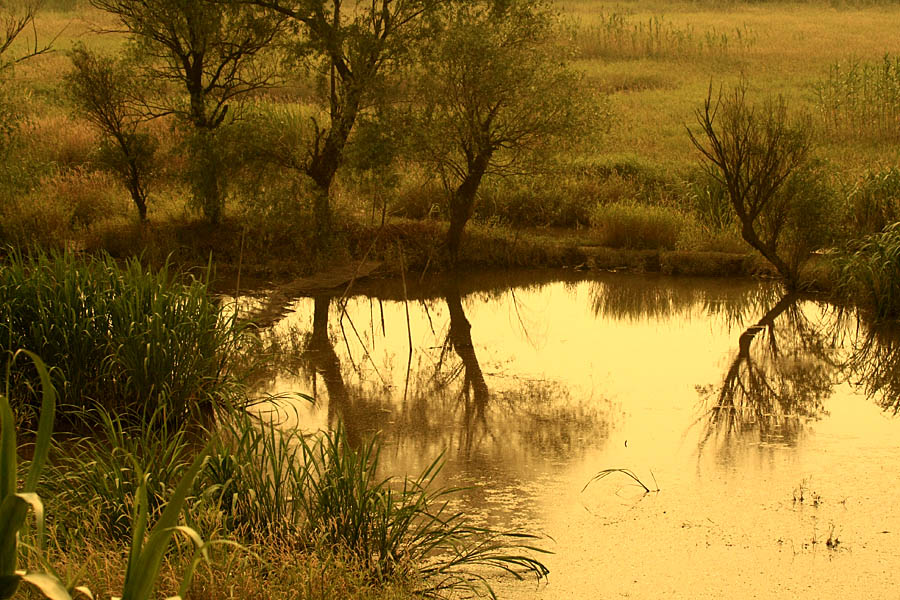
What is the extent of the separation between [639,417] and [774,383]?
1854 mm

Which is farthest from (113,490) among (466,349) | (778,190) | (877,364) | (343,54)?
(778,190)

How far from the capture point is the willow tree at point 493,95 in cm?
1317

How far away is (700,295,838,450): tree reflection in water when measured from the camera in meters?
8.07

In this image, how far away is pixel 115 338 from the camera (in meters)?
7.24

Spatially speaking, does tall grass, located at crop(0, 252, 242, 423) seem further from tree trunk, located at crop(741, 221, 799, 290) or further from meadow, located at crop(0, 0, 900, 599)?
tree trunk, located at crop(741, 221, 799, 290)

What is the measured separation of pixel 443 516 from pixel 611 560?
1048 millimetres

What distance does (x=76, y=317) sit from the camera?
735cm

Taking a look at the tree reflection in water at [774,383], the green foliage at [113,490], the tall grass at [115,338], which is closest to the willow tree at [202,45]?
the tall grass at [115,338]

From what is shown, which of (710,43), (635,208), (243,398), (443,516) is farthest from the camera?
(710,43)

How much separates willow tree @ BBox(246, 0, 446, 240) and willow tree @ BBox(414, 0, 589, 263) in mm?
528

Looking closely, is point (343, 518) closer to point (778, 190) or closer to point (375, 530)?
point (375, 530)

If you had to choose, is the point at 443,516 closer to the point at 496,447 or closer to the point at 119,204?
the point at 496,447

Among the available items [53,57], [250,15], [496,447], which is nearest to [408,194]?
[250,15]

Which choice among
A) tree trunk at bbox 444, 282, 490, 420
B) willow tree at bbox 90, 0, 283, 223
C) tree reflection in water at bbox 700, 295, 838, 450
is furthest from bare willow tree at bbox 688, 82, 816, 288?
willow tree at bbox 90, 0, 283, 223
